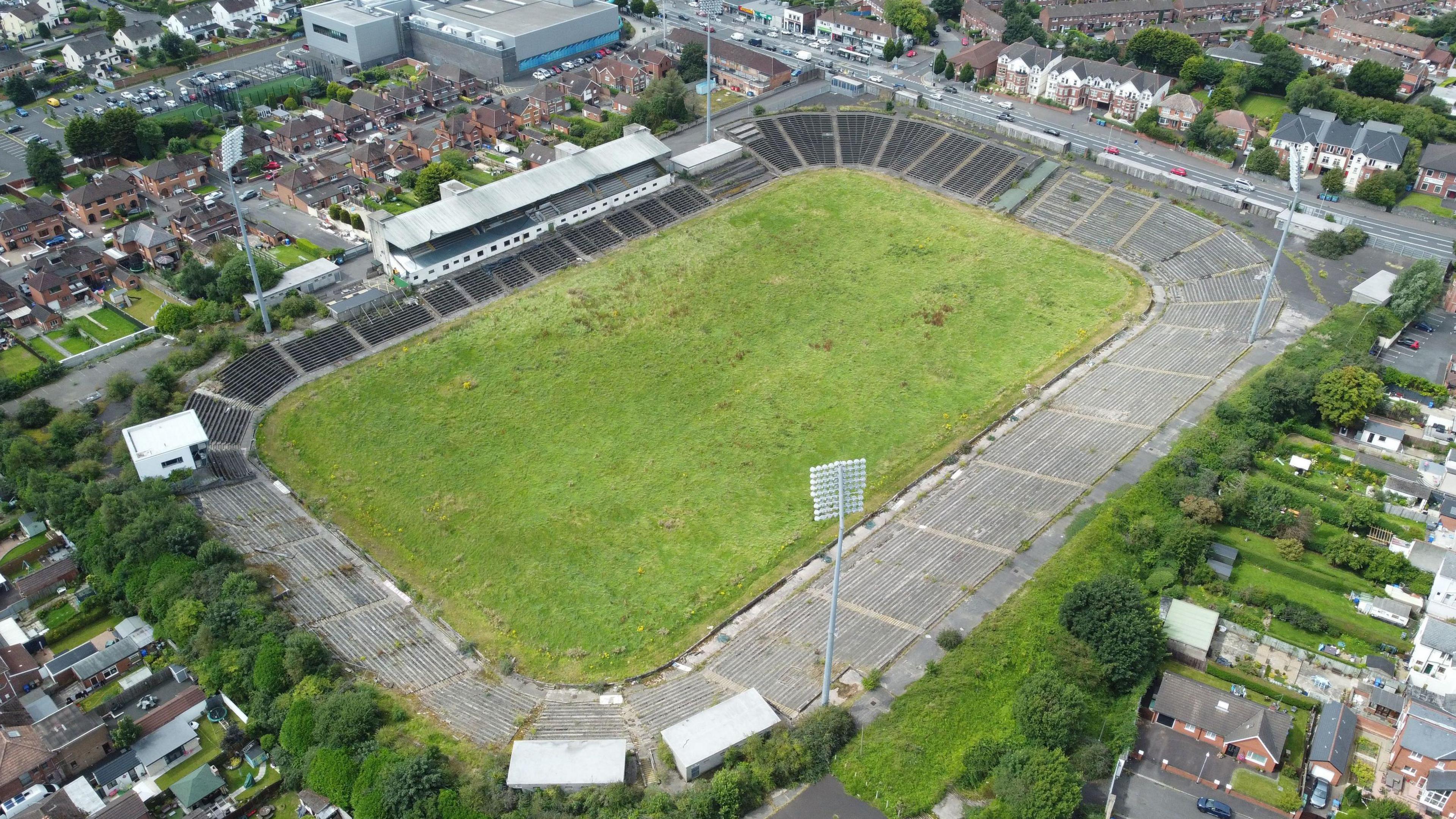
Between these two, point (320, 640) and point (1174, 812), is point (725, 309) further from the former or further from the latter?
point (1174, 812)

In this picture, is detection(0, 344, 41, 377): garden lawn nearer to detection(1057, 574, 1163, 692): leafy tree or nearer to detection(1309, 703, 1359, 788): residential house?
detection(1057, 574, 1163, 692): leafy tree

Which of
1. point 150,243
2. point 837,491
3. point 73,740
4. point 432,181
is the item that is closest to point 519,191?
point 432,181

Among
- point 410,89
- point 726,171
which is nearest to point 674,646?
point 726,171

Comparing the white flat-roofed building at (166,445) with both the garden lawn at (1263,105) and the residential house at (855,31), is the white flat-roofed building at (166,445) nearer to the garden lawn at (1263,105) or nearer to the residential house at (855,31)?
the residential house at (855,31)

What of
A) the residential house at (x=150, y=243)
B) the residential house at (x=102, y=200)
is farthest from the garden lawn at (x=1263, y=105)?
the residential house at (x=102, y=200)

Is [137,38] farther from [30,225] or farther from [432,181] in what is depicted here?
[432,181]
